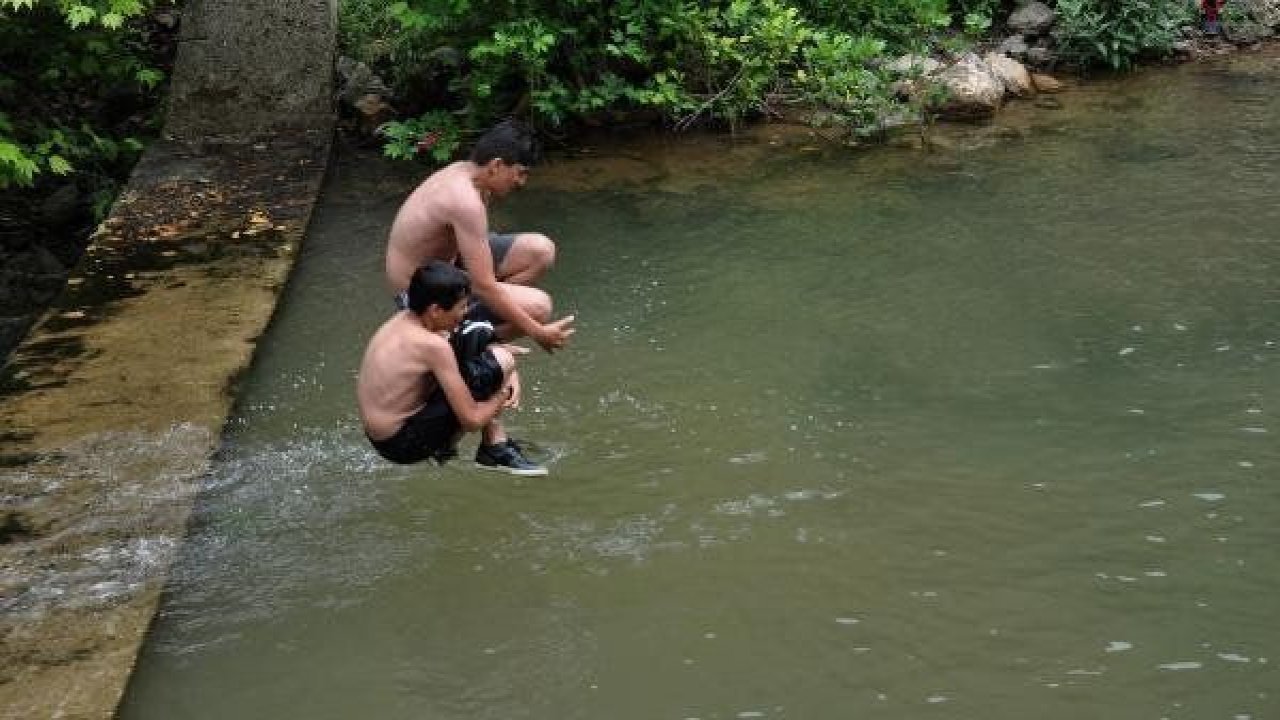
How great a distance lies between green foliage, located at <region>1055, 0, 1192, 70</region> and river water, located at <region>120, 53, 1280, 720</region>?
2.49 meters

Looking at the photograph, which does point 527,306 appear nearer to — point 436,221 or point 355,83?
point 436,221

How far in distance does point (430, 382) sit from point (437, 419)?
14cm

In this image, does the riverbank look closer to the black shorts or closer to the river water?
the river water

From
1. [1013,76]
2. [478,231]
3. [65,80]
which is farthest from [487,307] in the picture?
[65,80]

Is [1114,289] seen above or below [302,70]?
below

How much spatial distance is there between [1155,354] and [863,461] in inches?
66.7

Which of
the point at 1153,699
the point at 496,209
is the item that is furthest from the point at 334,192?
the point at 1153,699

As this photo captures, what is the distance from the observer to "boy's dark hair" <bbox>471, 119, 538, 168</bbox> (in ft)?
18.1

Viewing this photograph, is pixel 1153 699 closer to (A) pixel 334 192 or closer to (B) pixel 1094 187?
(B) pixel 1094 187

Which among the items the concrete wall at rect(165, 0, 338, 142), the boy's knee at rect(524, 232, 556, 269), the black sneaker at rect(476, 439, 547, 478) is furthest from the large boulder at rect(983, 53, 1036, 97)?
the black sneaker at rect(476, 439, 547, 478)

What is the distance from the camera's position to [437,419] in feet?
17.3

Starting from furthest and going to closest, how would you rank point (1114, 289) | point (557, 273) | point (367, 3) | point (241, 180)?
1. point (367, 3)
2. point (241, 180)
3. point (557, 273)
4. point (1114, 289)

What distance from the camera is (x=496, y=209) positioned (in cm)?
891

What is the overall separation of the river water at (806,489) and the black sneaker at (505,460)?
0.16 m
